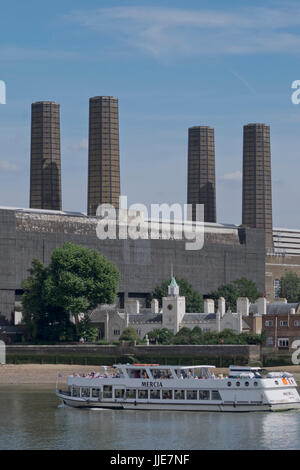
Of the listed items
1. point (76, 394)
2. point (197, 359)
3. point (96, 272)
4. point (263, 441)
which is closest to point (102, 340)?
point (96, 272)

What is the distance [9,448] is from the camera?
8412 centimetres

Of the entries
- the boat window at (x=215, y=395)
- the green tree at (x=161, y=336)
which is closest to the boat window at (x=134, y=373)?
the boat window at (x=215, y=395)

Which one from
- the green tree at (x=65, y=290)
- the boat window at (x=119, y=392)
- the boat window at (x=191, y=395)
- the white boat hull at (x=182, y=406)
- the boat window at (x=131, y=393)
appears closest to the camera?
the white boat hull at (x=182, y=406)

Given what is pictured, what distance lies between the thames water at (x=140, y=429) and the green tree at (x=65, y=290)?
208 ft

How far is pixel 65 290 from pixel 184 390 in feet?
236

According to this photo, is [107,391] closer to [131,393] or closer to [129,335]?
[131,393]

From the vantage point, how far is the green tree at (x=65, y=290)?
178500 millimetres

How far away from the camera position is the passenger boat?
107 metres

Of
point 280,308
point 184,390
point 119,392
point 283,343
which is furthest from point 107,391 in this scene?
point 280,308

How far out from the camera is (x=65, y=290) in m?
178

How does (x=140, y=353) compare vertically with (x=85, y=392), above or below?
above

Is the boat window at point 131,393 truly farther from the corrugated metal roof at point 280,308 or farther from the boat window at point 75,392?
the corrugated metal roof at point 280,308

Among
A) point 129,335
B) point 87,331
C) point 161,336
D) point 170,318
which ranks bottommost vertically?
point 161,336

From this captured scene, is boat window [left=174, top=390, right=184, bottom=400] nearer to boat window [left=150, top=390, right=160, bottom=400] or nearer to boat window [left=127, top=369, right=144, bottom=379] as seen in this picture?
boat window [left=150, top=390, right=160, bottom=400]
